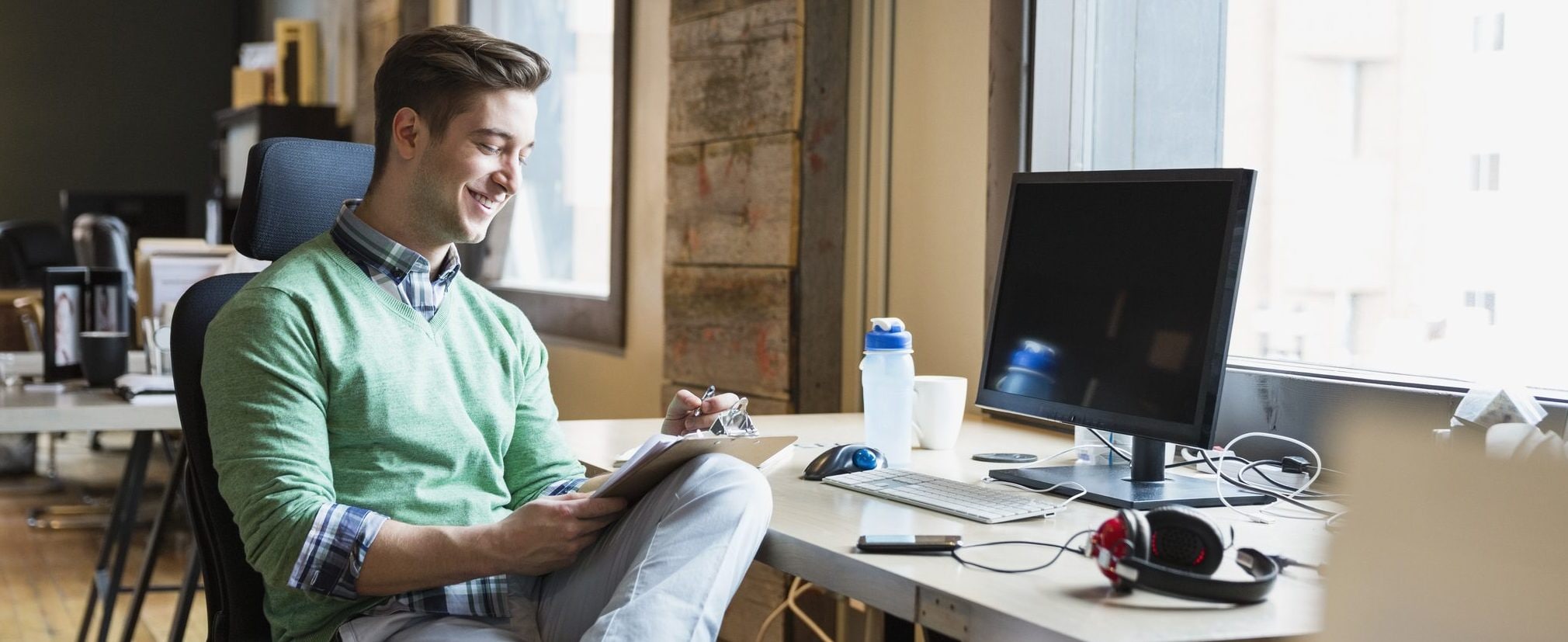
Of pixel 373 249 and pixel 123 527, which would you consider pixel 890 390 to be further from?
pixel 123 527

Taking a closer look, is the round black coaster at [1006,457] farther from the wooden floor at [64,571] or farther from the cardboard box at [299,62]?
the cardboard box at [299,62]

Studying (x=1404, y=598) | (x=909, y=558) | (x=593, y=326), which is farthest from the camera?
(x=593, y=326)

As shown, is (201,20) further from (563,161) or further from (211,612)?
(211,612)

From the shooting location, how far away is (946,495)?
1.52 m

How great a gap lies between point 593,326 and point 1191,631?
2891 mm

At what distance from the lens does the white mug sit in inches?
75.6

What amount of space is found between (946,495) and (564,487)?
0.47m

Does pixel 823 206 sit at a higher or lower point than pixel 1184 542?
higher

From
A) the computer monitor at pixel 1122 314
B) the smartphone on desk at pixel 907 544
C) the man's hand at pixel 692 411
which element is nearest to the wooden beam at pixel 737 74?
the computer monitor at pixel 1122 314

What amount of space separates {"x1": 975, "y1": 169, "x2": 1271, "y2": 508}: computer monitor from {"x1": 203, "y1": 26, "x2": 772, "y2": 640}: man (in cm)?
41

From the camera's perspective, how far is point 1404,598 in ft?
1.49

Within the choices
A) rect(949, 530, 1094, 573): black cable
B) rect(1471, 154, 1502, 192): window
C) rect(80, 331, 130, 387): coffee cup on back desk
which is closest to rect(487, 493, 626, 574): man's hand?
rect(949, 530, 1094, 573): black cable

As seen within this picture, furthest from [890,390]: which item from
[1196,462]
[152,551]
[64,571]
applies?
[64,571]

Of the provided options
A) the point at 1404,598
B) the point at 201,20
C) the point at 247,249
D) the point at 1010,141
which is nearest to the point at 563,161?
the point at 1010,141
